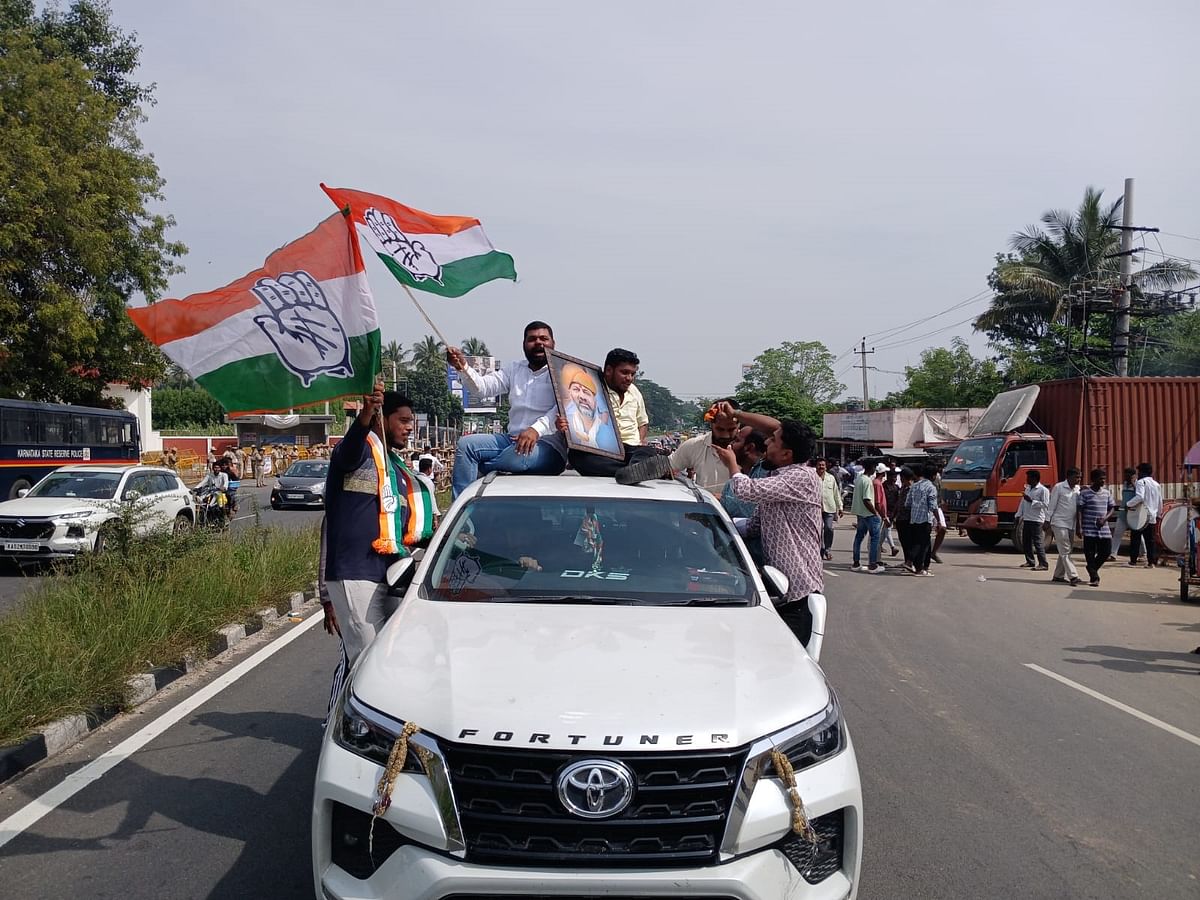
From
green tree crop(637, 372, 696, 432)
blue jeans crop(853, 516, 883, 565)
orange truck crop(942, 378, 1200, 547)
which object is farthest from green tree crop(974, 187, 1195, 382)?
green tree crop(637, 372, 696, 432)

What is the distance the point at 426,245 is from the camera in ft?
20.6

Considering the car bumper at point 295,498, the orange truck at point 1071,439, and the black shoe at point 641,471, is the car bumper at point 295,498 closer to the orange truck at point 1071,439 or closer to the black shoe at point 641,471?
the orange truck at point 1071,439

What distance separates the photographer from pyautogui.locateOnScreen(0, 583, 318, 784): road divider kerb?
17.1 feet

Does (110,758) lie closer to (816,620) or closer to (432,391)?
(816,620)

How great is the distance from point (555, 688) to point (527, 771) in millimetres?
311

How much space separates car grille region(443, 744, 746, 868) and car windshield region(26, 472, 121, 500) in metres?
14.2

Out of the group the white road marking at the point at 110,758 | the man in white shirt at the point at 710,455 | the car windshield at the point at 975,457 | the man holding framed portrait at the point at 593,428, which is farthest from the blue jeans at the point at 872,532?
the white road marking at the point at 110,758

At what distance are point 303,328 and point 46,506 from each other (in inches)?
456

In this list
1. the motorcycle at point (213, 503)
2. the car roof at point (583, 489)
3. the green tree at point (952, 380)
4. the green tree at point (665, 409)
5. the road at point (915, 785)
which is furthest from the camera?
the green tree at point (665, 409)

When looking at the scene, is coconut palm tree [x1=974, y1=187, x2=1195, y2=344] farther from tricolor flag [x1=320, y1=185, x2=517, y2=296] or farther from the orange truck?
tricolor flag [x1=320, y1=185, x2=517, y2=296]

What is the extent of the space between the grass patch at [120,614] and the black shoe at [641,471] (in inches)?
140

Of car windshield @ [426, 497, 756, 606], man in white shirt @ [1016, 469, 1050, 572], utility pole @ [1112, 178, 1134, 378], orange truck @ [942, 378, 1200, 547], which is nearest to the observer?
car windshield @ [426, 497, 756, 606]

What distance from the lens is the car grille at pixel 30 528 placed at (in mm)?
14023

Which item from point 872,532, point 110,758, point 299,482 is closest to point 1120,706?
point 110,758
